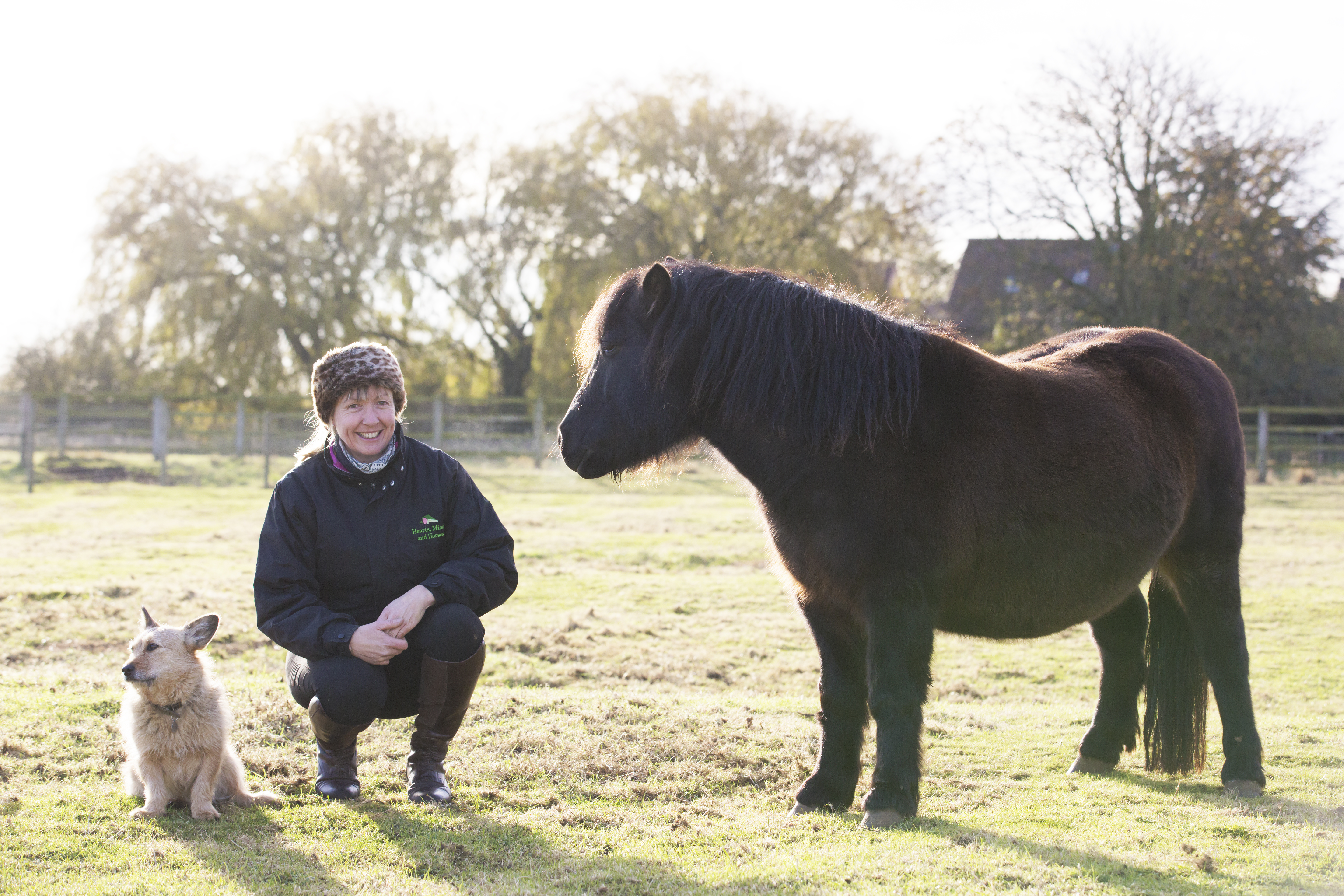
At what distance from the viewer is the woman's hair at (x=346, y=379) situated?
353cm

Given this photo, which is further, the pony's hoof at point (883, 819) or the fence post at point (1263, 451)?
the fence post at point (1263, 451)

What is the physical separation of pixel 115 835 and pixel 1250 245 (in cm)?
2846

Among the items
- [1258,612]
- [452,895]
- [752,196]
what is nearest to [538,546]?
[1258,612]

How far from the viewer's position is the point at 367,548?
11.7 ft

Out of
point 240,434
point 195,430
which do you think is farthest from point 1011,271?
point 195,430

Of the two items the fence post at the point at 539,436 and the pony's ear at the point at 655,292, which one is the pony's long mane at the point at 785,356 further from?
the fence post at the point at 539,436

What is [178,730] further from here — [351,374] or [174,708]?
[351,374]

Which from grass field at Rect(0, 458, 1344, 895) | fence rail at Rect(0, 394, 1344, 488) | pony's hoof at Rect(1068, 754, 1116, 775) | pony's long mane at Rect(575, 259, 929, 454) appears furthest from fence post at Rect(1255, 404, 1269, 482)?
pony's long mane at Rect(575, 259, 929, 454)

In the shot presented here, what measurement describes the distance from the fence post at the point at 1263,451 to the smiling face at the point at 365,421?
24.3 meters

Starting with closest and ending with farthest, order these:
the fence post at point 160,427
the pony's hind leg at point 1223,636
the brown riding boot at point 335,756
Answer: the brown riding boot at point 335,756 < the pony's hind leg at point 1223,636 < the fence post at point 160,427

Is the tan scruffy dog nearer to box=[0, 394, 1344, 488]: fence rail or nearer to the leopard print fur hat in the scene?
the leopard print fur hat

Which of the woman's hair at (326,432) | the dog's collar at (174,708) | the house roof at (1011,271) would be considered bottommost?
the dog's collar at (174,708)

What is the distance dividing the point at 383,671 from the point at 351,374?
106 centimetres

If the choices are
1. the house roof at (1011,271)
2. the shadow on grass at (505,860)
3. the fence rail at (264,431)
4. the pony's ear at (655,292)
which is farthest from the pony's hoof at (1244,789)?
the house roof at (1011,271)
